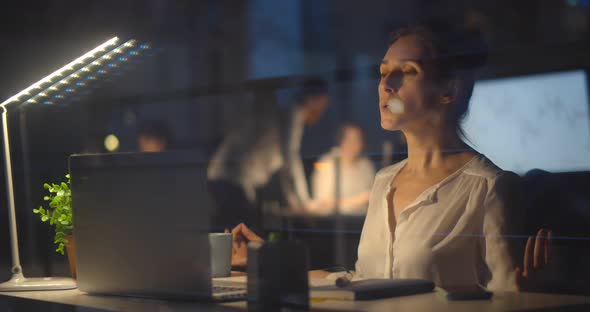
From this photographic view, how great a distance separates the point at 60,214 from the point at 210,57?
5826 mm

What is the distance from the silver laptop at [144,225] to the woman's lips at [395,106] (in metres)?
1.05

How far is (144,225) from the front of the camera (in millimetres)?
1236

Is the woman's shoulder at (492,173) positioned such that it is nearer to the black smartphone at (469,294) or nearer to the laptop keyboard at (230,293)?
the black smartphone at (469,294)

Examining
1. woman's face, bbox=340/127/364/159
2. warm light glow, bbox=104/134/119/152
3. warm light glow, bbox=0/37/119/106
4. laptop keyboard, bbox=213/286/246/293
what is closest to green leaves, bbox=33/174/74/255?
warm light glow, bbox=0/37/119/106

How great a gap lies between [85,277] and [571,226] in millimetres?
1482

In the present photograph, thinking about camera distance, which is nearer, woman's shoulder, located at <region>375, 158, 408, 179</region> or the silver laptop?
the silver laptop

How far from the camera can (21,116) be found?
2252mm

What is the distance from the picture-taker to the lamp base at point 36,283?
1506 mm

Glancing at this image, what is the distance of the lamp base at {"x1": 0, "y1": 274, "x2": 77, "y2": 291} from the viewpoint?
1506mm

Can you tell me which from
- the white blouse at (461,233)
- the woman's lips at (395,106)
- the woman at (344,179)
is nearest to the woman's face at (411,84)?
the woman's lips at (395,106)

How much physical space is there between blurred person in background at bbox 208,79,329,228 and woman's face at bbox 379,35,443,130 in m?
0.57

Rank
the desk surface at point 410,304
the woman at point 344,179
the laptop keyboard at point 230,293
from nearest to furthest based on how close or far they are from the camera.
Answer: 1. the desk surface at point 410,304
2. the laptop keyboard at point 230,293
3. the woman at point 344,179

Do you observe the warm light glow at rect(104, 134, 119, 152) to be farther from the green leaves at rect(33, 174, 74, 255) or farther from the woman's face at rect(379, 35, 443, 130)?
the green leaves at rect(33, 174, 74, 255)

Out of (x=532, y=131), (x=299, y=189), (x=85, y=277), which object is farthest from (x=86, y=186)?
(x=299, y=189)
